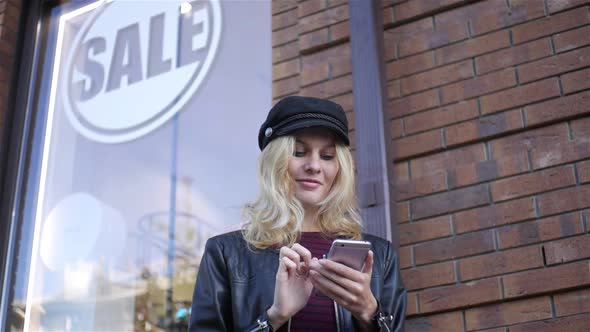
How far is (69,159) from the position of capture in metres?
4.89

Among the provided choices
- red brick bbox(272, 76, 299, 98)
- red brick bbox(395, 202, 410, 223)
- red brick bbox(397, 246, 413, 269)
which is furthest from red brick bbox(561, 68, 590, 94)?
red brick bbox(272, 76, 299, 98)

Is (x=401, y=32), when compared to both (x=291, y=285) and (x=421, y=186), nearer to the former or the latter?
(x=421, y=186)

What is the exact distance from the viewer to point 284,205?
253 cm

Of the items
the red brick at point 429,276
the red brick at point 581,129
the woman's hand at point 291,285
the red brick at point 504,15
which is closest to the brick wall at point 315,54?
the red brick at point 504,15

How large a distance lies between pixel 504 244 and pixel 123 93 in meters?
2.56

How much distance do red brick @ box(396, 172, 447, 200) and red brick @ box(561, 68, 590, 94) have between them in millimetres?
591

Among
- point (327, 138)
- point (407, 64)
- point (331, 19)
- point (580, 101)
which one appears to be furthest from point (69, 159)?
point (580, 101)

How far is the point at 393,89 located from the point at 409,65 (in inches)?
5.0

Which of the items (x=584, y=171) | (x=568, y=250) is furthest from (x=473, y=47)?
(x=568, y=250)

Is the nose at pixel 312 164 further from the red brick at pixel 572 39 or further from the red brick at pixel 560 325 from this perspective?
the red brick at pixel 572 39

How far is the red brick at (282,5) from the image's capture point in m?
4.06

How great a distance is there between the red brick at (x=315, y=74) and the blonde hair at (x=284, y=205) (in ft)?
3.79

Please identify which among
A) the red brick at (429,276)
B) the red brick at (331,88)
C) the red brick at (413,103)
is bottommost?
the red brick at (429,276)

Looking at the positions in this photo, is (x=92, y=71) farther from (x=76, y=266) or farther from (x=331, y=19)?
(x=331, y=19)
